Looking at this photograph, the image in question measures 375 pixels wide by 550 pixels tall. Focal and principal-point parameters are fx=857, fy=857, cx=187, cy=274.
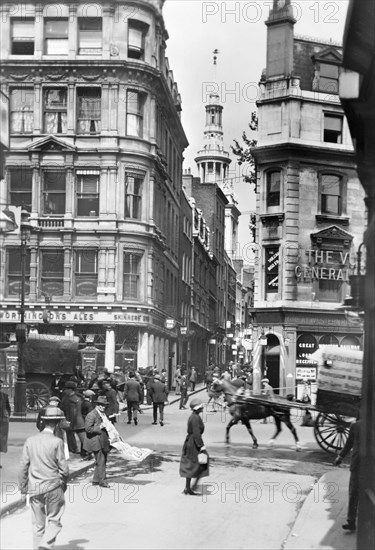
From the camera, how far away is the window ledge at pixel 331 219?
10.5 metres

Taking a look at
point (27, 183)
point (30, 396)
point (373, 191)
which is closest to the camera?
point (373, 191)

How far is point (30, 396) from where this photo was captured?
86.8ft

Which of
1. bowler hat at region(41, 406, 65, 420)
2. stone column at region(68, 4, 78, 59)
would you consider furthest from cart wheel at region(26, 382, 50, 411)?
bowler hat at region(41, 406, 65, 420)

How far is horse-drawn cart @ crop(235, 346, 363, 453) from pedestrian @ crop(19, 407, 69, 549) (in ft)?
15.3

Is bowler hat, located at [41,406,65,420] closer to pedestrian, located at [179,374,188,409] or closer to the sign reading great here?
the sign reading great

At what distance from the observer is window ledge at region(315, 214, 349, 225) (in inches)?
412

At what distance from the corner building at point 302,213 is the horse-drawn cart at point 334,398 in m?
2.07

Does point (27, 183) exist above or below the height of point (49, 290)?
above

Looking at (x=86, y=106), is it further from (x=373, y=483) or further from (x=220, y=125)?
(x=373, y=483)

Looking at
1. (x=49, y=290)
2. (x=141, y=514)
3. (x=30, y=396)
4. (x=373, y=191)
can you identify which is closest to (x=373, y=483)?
(x=373, y=191)

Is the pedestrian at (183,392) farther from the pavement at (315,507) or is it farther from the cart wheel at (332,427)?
the pavement at (315,507)

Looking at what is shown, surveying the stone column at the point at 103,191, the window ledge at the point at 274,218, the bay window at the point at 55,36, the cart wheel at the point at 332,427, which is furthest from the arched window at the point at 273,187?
the cart wheel at the point at 332,427

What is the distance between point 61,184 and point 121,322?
2619 millimetres

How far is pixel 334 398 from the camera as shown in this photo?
56.5ft
